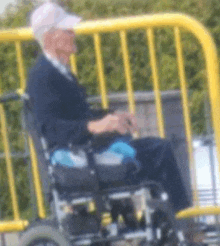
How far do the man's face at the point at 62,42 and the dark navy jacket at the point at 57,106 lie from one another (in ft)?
0.27

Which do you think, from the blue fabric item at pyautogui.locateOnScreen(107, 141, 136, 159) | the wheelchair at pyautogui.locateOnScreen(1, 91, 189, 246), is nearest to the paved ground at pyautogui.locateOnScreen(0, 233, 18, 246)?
the wheelchair at pyautogui.locateOnScreen(1, 91, 189, 246)

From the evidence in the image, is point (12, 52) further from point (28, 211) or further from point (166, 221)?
point (166, 221)

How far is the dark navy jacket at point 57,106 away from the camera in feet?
19.6

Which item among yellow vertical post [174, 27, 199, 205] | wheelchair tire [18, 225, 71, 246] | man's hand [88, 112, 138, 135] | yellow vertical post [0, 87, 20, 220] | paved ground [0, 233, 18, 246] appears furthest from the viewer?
paved ground [0, 233, 18, 246]

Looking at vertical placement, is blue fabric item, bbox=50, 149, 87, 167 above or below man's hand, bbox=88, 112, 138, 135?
below

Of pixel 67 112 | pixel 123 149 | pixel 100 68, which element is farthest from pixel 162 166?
pixel 100 68

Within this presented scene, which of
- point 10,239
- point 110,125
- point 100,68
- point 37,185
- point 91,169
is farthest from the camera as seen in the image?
point 10,239

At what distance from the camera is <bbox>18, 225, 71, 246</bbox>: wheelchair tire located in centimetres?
609

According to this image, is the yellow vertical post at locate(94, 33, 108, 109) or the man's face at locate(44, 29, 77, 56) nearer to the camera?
the man's face at locate(44, 29, 77, 56)

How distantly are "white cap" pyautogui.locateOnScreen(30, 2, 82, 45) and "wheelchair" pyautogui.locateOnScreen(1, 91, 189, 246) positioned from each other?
13.8 inches

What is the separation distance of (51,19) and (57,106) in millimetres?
462

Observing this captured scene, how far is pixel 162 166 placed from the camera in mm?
6238

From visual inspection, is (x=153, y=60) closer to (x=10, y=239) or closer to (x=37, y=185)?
(x=37, y=185)

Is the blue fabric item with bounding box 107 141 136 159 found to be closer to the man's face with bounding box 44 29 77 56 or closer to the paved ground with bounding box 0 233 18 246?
the man's face with bounding box 44 29 77 56
